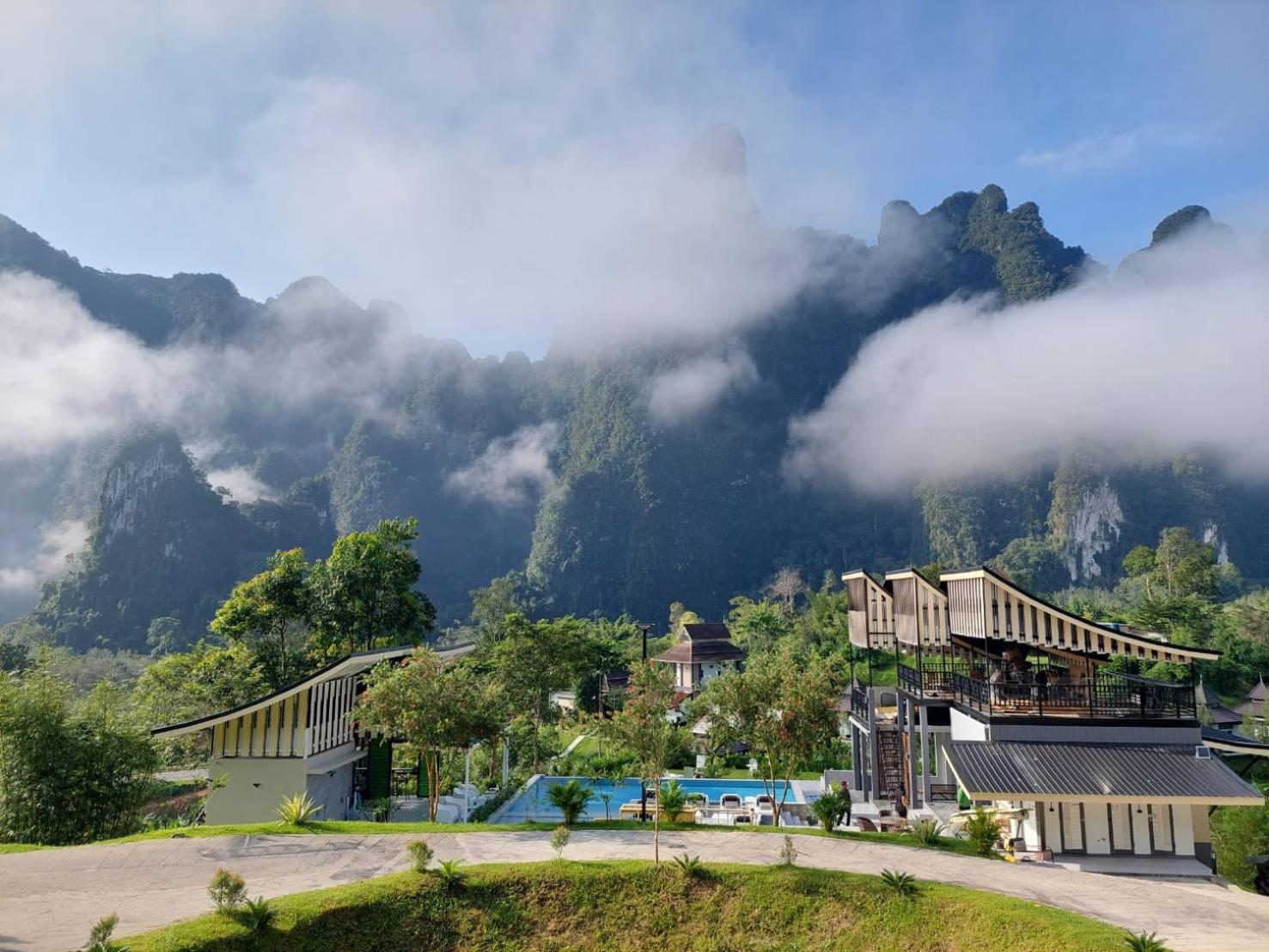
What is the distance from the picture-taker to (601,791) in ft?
83.7

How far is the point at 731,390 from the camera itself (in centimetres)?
13312

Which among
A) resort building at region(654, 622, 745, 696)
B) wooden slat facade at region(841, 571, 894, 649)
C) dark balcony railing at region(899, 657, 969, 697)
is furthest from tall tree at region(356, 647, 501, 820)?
resort building at region(654, 622, 745, 696)

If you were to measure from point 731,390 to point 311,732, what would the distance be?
120577 mm

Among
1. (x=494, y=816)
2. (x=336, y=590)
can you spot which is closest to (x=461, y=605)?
(x=336, y=590)

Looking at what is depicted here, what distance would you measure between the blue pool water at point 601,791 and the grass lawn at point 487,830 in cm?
335

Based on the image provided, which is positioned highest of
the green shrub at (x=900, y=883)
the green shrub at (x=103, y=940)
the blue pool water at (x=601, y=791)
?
the green shrub at (x=103, y=940)

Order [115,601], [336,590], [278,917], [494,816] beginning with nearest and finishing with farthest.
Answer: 1. [278,917]
2. [494,816]
3. [336,590]
4. [115,601]

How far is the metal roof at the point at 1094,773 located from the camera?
13000mm

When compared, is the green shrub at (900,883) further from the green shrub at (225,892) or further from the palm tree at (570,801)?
the green shrub at (225,892)

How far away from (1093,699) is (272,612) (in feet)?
80.6

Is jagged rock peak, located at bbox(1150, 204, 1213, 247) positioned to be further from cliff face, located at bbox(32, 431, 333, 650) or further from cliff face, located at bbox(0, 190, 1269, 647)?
cliff face, located at bbox(32, 431, 333, 650)

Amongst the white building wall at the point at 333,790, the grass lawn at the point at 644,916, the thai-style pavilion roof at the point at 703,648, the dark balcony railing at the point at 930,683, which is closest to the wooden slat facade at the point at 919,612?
the dark balcony railing at the point at 930,683

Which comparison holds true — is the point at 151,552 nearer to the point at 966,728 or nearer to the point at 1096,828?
the point at 966,728

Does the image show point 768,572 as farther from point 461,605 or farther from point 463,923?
point 463,923
